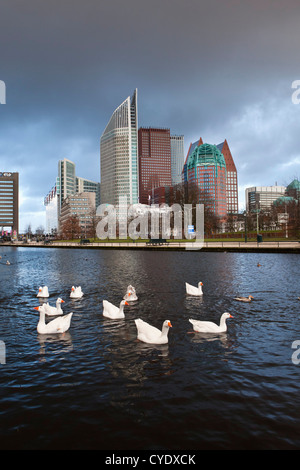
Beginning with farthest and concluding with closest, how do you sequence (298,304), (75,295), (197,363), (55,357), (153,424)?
(75,295) → (298,304) → (55,357) → (197,363) → (153,424)

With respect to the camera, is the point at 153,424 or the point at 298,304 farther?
the point at 298,304

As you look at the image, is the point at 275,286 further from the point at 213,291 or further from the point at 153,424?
the point at 153,424

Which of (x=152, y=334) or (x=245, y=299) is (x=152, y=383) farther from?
(x=245, y=299)

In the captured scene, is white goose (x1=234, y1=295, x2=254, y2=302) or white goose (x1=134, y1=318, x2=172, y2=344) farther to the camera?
white goose (x1=234, y1=295, x2=254, y2=302)

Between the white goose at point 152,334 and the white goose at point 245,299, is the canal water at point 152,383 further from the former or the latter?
the white goose at point 245,299

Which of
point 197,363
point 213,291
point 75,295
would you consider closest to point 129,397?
point 197,363

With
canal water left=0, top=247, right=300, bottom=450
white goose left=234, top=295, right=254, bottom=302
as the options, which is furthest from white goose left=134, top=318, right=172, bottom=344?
white goose left=234, top=295, right=254, bottom=302

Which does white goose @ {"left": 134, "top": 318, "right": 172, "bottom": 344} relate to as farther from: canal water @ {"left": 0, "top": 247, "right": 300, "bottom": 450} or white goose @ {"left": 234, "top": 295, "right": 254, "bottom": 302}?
white goose @ {"left": 234, "top": 295, "right": 254, "bottom": 302}

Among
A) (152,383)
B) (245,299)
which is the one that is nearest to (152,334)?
(152,383)

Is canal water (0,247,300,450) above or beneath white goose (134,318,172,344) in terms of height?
beneath

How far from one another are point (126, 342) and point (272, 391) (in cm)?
452

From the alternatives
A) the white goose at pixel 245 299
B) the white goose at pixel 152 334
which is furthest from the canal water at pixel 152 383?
the white goose at pixel 245 299

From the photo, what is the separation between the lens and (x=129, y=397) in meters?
6.27

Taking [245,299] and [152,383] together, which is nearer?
[152,383]
